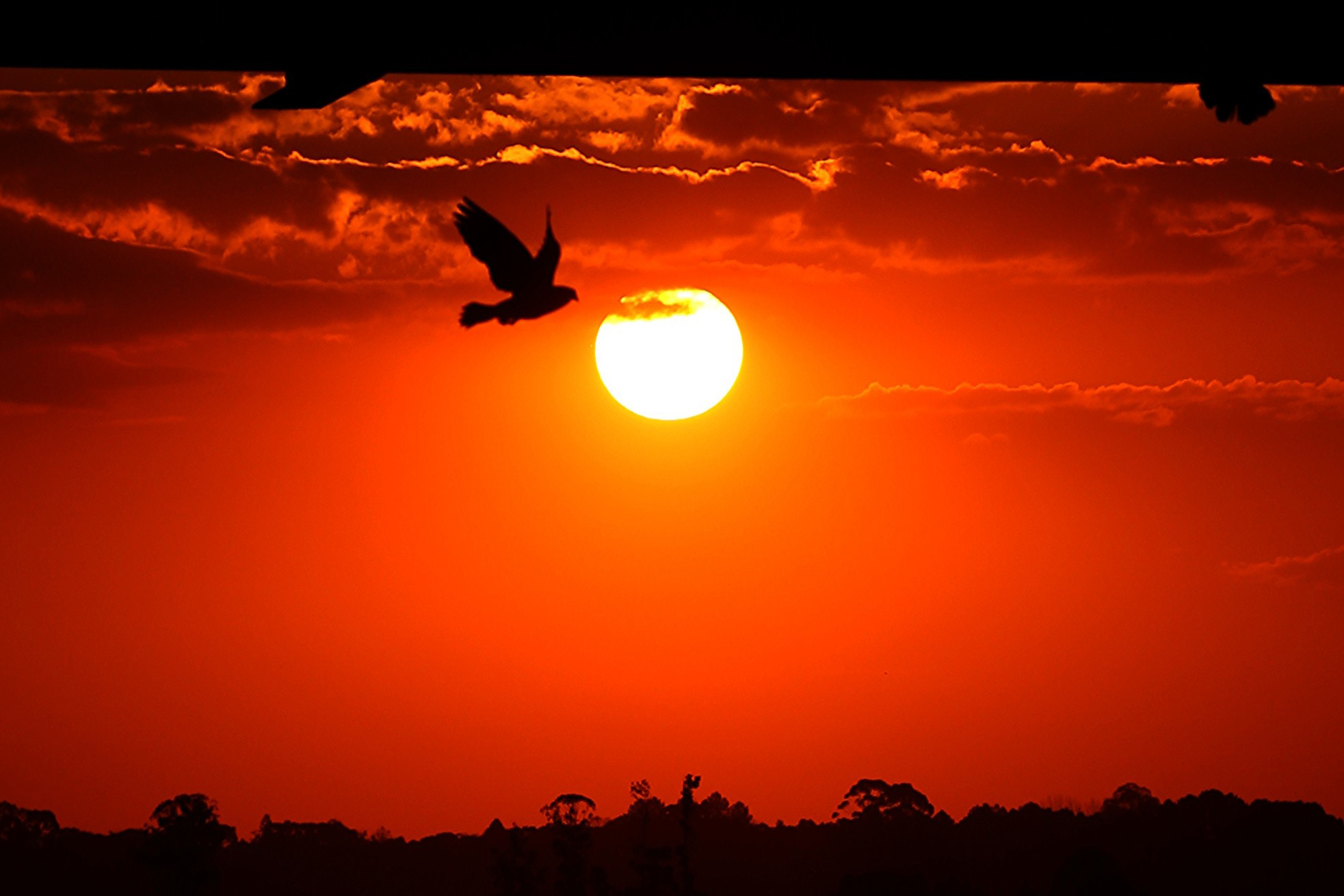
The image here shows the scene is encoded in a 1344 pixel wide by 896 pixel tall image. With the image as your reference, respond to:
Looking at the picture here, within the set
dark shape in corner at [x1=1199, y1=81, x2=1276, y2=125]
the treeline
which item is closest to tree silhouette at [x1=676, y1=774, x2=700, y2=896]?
the treeline

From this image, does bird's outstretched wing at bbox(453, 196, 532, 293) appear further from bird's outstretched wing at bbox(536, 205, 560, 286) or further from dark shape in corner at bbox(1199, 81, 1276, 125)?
dark shape in corner at bbox(1199, 81, 1276, 125)

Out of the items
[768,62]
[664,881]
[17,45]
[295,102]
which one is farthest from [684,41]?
[664,881]

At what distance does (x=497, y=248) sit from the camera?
6.16 meters

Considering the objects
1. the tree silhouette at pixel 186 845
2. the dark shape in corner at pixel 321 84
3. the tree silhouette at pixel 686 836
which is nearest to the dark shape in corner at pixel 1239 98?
the dark shape in corner at pixel 321 84

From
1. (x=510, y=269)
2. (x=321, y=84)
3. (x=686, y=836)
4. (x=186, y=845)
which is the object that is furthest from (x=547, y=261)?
(x=186, y=845)

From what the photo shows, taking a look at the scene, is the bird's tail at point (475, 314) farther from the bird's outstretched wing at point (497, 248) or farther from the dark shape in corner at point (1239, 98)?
the dark shape in corner at point (1239, 98)

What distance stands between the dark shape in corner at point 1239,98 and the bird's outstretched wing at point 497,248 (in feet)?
9.16

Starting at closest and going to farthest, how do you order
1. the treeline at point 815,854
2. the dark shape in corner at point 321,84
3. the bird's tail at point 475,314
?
the dark shape in corner at point 321,84, the bird's tail at point 475,314, the treeline at point 815,854

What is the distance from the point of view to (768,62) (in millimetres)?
4137

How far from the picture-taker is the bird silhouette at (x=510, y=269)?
229 inches

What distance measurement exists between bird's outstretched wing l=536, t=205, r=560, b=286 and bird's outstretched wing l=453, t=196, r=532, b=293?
1cm

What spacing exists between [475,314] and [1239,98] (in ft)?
9.73

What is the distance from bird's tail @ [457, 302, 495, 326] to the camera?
5.75 metres

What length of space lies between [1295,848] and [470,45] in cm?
11730
